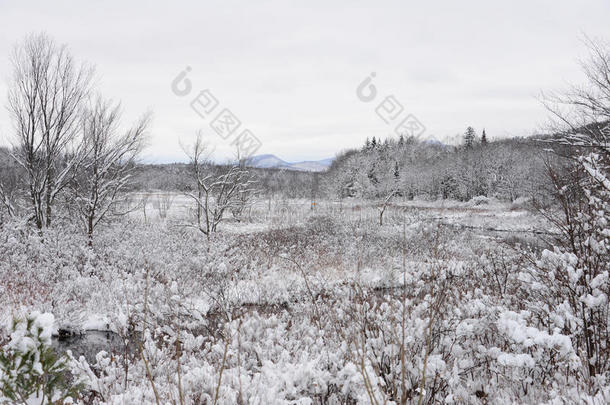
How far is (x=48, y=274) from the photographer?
9.55 meters

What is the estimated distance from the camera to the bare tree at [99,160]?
461 inches

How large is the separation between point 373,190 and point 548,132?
3315 centimetres

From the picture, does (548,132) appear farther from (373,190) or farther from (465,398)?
(373,190)

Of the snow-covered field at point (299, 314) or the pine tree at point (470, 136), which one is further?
the pine tree at point (470, 136)

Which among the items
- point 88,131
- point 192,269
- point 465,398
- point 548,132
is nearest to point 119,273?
point 192,269

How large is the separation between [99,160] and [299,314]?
922 cm

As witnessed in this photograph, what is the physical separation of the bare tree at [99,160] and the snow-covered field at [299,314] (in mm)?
1422

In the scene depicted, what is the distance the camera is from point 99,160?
39.3ft

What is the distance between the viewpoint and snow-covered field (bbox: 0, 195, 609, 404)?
10.7 feet

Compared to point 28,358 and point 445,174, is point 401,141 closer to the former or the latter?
point 445,174

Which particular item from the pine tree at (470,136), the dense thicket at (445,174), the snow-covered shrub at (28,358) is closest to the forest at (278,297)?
the snow-covered shrub at (28,358)

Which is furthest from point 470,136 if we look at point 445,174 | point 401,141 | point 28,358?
point 28,358

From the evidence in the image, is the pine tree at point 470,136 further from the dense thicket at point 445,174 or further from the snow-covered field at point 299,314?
the snow-covered field at point 299,314

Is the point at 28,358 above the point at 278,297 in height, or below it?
above
